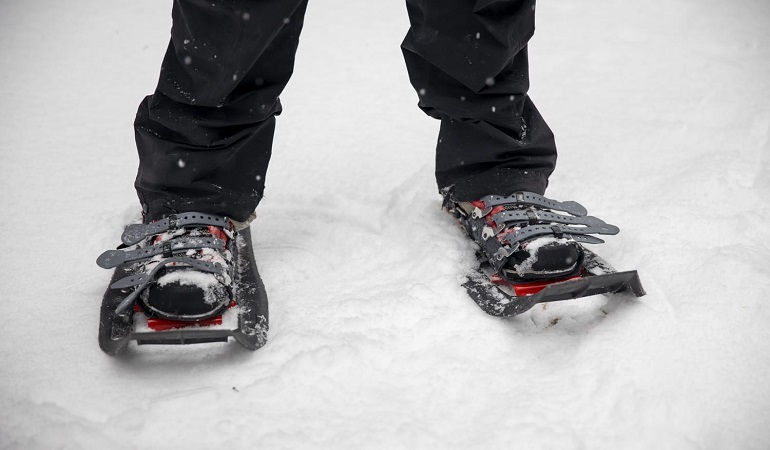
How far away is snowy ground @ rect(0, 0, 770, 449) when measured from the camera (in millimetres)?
1069

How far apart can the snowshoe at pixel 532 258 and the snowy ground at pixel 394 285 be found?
0.06 metres

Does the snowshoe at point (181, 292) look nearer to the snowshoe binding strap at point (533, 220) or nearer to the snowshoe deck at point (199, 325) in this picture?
the snowshoe deck at point (199, 325)

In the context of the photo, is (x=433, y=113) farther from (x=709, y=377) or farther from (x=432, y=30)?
(x=709, y=377)

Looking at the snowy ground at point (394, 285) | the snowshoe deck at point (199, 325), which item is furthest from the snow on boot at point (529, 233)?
the snowshoe deck at point (199, 325)

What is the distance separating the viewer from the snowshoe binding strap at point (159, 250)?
50.0 inches

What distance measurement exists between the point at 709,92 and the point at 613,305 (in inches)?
67.1

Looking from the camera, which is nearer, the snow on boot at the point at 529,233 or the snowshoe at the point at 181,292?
the snowshoe at the point at 181,292

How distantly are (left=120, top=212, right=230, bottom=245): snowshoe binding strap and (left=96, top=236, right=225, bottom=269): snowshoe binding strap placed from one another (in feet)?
0.11

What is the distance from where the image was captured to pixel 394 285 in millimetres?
1456

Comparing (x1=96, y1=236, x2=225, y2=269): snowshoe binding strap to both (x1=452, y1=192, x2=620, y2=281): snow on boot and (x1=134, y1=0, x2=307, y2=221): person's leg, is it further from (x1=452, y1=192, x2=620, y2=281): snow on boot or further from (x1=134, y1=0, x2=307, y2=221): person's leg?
(x1=452, y1=192, x2=620, y2=281): snow on boot

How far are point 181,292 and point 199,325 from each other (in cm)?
9

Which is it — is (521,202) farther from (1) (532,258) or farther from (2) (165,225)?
(2) (165,225)

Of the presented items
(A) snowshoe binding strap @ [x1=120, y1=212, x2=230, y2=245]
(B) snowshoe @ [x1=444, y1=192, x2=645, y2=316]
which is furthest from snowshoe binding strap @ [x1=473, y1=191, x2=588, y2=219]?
(A) snowshoe binding strap @ [x1=120, y1=212, x2=230, y2=245]

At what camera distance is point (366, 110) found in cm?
251
